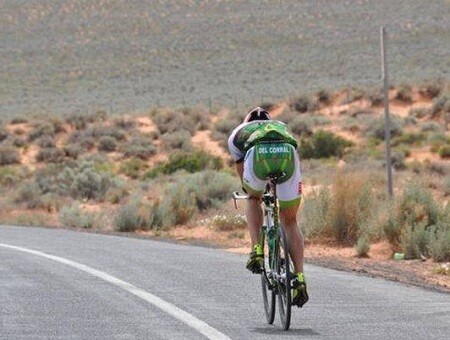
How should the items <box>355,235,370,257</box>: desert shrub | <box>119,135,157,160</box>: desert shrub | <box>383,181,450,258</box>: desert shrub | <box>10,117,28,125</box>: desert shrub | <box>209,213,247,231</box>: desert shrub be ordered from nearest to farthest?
1. <box>383,181,450,258</box>: desert shrub
2. <box>355,235,370,257</box>: desert shrub
3. <box>209,213,247,231</box>: desert shrub
4. <box>119,135,157,160</box>: desert shrub
5. <box>10,117,28,125</box>: desert shrub

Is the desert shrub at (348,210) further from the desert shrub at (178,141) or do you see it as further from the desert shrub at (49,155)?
the desert shrub at (49,155)

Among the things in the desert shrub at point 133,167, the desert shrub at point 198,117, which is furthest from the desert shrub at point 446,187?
the desert shrub at point 198,117

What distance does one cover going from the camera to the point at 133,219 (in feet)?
83.0

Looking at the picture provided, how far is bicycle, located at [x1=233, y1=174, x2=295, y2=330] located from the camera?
31.5ft

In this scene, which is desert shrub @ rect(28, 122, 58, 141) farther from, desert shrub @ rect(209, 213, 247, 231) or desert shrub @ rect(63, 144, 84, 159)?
desert shrub @ rect(209, 213, 247, 231)

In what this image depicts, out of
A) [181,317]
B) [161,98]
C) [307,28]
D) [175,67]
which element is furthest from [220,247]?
[307,28]

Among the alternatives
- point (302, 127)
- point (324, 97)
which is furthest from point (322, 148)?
point (324, 97)

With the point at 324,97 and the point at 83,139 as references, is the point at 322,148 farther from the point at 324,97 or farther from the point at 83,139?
the point at 324,97

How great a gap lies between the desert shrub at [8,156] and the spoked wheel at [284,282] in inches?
1590

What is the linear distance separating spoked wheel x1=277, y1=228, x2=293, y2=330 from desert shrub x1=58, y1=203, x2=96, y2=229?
55.1 ft

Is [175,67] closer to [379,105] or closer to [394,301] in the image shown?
[379,105]

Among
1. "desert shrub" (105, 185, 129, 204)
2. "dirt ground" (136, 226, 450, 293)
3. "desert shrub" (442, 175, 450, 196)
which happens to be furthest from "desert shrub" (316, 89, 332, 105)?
"dirt ground" (136, 226, 450, 293)

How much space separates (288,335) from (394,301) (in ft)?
8.14

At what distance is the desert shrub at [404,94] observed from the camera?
183ft
